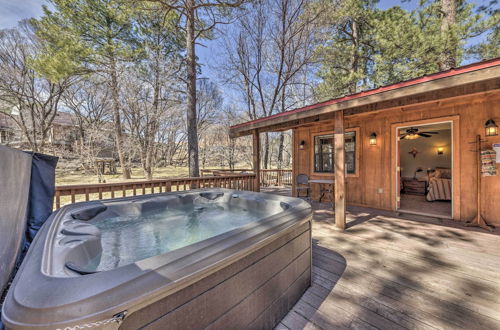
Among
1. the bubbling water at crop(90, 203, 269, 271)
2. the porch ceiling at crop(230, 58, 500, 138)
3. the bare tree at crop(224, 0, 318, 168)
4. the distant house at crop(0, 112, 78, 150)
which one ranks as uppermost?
the bare tree at crop(224, 0, 318, 168)

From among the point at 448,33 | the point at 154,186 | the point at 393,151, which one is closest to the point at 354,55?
the point at 448,33

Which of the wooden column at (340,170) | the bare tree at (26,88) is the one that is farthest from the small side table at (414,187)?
the bare tree at (26,88)

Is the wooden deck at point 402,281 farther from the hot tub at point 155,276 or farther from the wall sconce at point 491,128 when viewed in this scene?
the wall sconce at point 491,128

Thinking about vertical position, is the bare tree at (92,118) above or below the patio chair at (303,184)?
above

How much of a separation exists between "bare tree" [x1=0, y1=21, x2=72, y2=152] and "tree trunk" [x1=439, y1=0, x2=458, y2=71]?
40.1 feet

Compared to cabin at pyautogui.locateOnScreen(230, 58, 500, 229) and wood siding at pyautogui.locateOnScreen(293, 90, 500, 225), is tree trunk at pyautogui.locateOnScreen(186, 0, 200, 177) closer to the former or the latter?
cabin at pyautogui.locateOnScreen(230, 58, 500, 229)

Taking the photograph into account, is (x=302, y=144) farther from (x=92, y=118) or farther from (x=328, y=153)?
(x=92, y=118)

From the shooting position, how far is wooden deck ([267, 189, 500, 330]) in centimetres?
152

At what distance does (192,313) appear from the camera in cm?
97

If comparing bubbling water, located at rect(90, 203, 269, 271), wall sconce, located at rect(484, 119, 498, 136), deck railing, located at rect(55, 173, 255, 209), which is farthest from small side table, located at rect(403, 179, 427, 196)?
bubbling water, located at rect(90, 203, 269, 271)

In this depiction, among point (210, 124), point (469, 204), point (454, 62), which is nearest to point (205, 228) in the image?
point (469, 204)

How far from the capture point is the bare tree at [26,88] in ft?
25.7

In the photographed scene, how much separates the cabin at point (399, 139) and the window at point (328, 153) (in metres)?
0.03

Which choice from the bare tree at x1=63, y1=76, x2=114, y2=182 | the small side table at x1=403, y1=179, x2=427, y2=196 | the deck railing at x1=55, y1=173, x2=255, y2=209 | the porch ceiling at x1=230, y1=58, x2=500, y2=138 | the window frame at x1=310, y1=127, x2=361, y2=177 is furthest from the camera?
the bare tree at x1=63, y1=76, x2=114, y2=182
